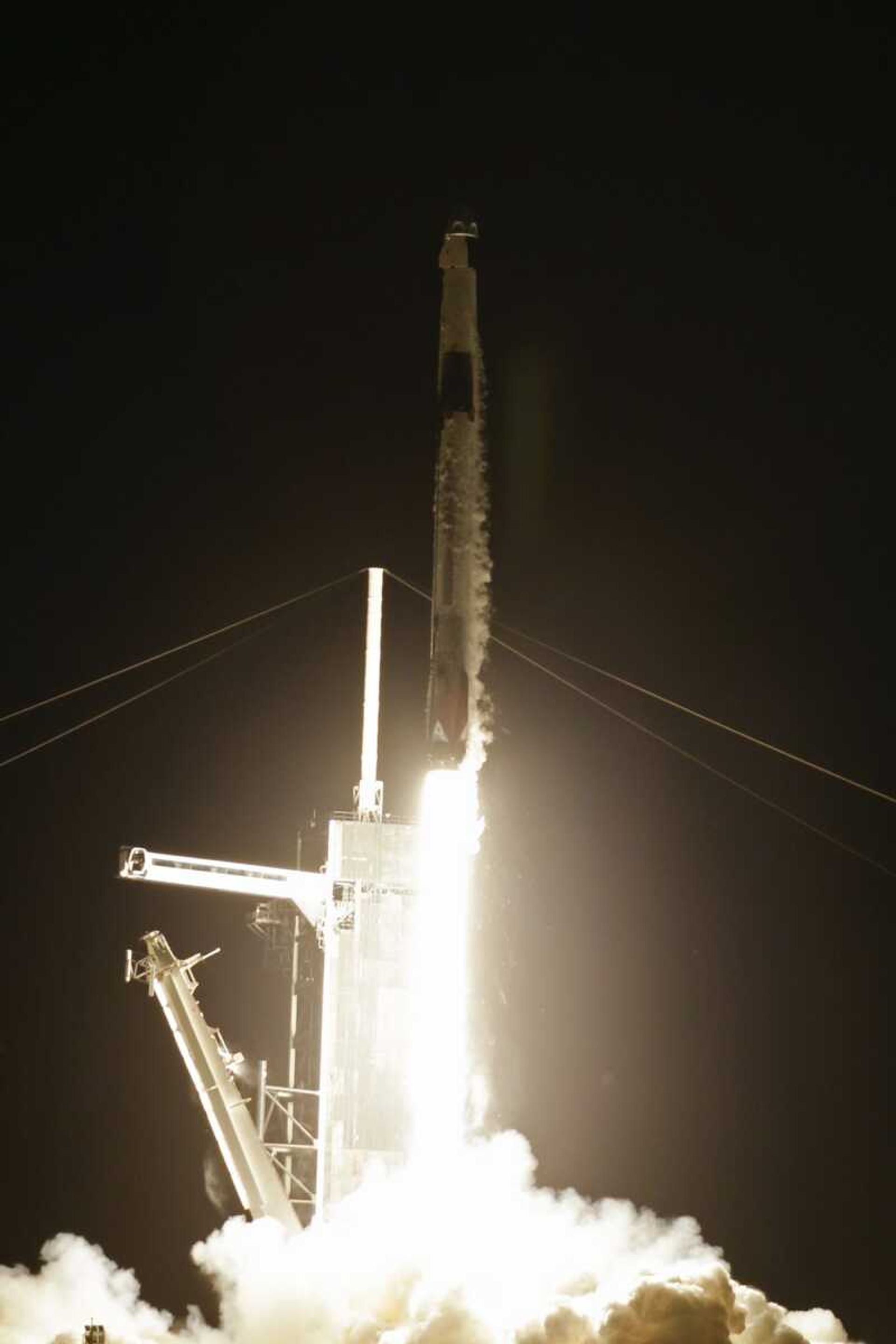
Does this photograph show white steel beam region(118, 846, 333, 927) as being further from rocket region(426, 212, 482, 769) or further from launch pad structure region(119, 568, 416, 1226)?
rocket region(426, 212, 482, 769)

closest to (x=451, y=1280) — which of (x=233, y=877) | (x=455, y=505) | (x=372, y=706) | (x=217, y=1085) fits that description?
(x=217, y=1085)

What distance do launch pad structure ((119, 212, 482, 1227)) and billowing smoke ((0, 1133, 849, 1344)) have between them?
0.75 m

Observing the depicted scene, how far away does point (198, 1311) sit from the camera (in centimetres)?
2420

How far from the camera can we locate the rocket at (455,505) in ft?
69.9

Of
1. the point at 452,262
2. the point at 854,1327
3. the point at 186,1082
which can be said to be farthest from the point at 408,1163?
the point at 452,262

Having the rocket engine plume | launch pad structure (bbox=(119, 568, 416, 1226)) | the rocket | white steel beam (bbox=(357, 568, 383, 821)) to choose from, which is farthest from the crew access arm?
the rocket

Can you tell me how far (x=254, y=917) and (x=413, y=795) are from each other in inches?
104

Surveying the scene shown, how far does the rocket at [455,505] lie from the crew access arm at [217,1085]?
406 cm

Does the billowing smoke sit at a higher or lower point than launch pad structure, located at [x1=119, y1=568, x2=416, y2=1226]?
lower

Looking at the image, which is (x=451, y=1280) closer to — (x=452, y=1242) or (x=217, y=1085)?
(x=452, y=1242)

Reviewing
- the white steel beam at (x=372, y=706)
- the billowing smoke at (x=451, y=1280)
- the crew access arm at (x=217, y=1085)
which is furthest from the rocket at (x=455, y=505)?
the billowing smoke at (x=451, y=1280)

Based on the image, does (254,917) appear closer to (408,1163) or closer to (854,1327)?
(408,1163)

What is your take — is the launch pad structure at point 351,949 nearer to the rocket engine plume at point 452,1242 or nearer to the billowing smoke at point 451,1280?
the rocket engine plume at point 452,1242

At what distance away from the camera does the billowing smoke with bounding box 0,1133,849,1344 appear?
1848cm
